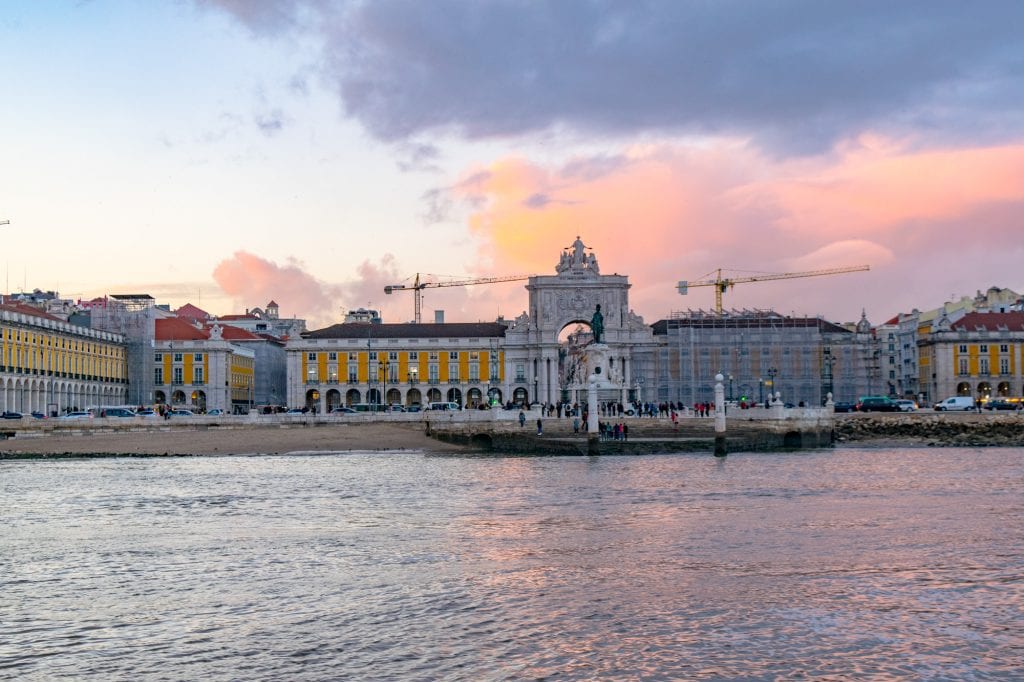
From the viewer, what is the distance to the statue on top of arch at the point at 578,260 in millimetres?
116438

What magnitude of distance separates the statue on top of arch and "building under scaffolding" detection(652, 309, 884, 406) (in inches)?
576

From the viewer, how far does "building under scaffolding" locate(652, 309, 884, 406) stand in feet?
323

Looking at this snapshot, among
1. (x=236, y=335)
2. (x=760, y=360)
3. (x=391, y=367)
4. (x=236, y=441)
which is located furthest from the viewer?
(x=236, y=335)

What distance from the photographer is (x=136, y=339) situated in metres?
106

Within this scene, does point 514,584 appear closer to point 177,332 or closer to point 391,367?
point 391,367

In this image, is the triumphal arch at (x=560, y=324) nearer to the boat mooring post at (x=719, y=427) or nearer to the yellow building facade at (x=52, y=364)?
the yellow building facade at (x=52, y=364)

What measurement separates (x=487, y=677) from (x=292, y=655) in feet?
7.78

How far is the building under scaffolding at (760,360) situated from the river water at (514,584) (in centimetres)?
6593

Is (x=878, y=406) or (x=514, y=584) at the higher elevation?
(x=878, y=406)

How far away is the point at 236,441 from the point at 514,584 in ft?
142

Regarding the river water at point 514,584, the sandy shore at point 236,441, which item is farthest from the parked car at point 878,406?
the river water at point 514,584

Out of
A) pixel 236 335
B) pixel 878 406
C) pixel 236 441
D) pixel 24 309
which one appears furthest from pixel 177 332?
pixel 878 406

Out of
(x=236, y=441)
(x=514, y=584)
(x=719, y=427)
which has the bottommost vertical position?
(x=514, y=584)

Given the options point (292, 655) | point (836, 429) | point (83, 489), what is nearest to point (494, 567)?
point (292, 655)
